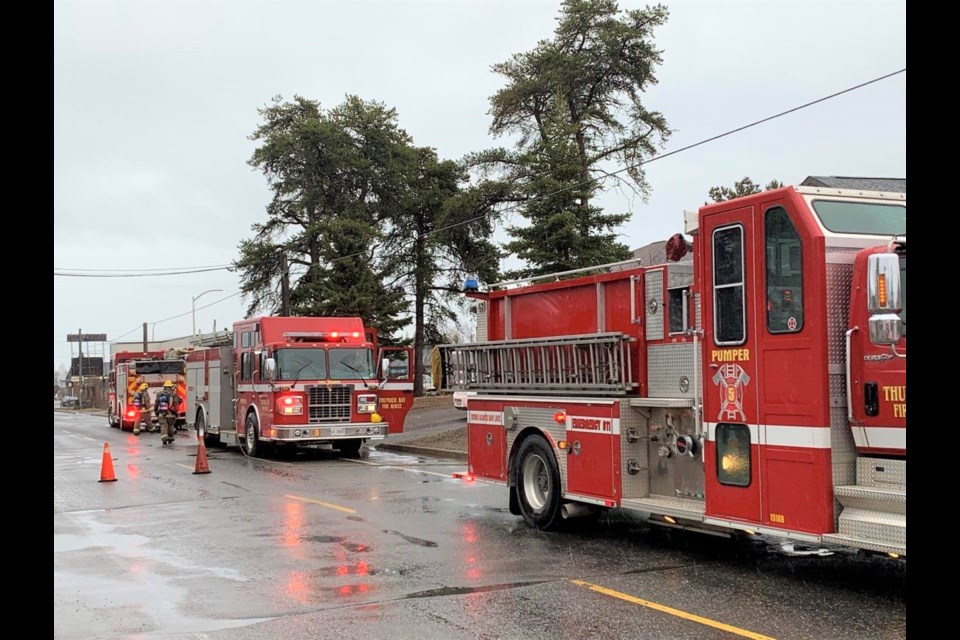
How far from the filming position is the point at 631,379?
9.27 m

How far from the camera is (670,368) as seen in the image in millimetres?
8938

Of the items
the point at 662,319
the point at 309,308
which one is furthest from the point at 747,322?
the point at 309,308

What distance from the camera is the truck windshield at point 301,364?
1995 centimetres

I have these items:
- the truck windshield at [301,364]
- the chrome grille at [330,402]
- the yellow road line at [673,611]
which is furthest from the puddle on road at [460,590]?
the truck windshield at [301,364]

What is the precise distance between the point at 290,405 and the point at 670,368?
12.3 metres

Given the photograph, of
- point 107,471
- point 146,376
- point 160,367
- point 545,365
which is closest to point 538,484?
point 545,365

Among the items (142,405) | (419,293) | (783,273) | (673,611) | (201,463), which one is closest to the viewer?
(673,611)

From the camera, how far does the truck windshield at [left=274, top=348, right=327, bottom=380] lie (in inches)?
786

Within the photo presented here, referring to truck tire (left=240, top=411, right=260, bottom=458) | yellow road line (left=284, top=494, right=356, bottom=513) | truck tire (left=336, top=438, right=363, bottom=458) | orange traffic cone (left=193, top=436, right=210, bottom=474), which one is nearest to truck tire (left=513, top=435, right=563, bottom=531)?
yellow road line (left=284, top=494, right=356, bottom=513)

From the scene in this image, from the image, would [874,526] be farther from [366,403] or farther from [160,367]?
[160,367]

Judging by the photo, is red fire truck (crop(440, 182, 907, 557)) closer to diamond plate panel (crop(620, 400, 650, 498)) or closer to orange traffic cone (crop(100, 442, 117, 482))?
diamond plate panel (crop(620, 400, 650, 498))

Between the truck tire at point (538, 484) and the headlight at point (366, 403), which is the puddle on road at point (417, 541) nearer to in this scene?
the truck tire at point (538, 484)

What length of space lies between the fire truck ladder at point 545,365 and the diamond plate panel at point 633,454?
0.26m

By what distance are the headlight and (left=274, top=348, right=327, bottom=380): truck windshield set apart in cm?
91
